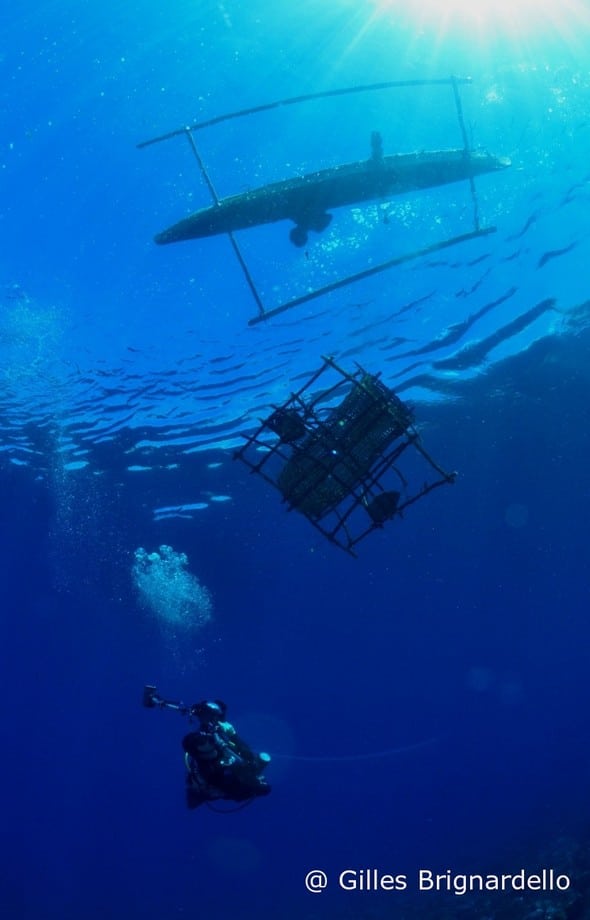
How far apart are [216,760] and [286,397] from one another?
14010mm

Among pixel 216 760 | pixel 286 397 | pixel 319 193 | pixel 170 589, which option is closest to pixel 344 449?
pixel 319 193

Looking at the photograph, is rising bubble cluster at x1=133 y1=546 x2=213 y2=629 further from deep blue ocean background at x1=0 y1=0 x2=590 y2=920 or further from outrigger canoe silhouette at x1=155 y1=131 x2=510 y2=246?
outrigger canoe silhouette at x1=155 y1=131 x2=510 y2=246

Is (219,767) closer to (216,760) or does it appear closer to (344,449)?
(216,760)

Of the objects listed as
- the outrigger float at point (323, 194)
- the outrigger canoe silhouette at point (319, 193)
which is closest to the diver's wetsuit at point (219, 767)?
the outrigger float at point (323, 194)

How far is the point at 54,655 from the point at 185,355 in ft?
98.0

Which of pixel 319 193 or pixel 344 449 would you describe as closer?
pixel 344 449

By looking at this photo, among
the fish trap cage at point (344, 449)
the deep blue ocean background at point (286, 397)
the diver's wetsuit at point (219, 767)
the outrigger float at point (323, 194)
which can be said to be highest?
the deep blue ocean background at point (286, 397)

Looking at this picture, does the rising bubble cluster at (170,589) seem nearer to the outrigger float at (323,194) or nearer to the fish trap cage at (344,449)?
the outrigger float at (323,194)

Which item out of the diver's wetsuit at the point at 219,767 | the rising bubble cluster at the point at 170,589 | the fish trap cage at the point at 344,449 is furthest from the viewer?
the rising bubble cluster at the point at 170,589

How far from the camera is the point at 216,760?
258 inches

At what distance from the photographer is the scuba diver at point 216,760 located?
6.48 m

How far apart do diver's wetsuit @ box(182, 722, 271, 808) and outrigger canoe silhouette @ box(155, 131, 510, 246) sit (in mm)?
5804

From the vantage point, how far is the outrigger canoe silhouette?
7.33 meters

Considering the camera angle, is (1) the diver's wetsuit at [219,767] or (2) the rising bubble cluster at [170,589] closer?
(1) the diver's wetsuit at [219,767]
